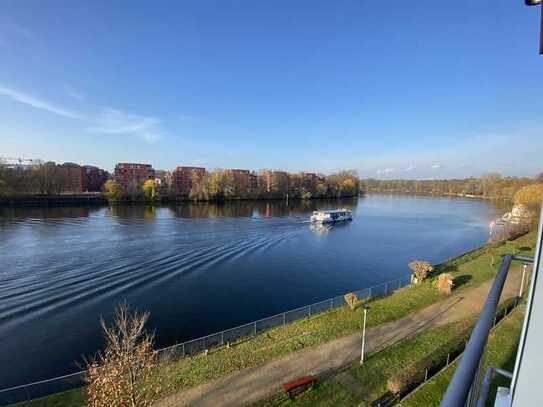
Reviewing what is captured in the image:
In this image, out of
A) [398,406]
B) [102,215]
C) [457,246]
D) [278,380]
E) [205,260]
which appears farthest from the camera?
[102,215]

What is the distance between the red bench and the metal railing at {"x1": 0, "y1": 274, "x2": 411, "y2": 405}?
4.50m

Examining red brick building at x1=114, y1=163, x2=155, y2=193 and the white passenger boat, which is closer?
the white passenger boat

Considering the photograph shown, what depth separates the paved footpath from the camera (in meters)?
10.7

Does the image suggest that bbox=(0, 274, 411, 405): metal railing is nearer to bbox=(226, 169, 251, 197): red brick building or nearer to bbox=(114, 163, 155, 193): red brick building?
bbox=(226, 169, 251, 197): red brick building

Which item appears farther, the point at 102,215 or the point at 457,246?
the point at 102,215

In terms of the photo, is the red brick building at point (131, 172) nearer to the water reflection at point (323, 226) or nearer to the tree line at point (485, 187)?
the water reflection at point (323, 226)

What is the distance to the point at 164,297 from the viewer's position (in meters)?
21.0

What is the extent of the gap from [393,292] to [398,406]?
11948 millimetres

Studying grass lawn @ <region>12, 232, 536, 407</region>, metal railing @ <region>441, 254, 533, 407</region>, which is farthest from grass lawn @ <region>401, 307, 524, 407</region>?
metal railing @ <region>441, 254, 533, 407</region>

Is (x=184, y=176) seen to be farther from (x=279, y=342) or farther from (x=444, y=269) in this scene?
(x=279, y=342)

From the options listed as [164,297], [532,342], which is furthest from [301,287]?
[532,342]

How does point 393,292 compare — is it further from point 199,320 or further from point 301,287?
point 199,320

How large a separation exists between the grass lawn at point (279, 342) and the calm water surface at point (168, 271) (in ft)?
12.0

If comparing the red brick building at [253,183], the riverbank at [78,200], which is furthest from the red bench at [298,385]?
the red brick building at [253,183]
